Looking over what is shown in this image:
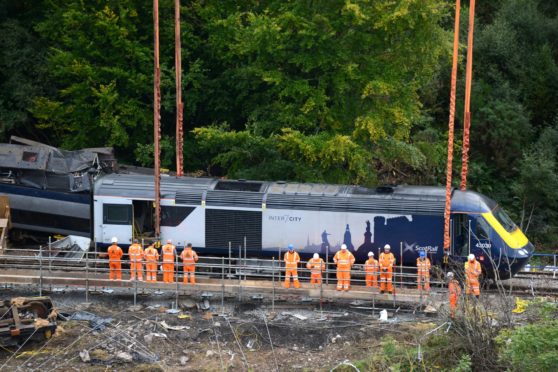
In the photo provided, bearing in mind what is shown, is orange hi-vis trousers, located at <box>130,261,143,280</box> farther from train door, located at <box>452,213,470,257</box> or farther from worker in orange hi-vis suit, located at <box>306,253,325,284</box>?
train door, located at <box>452,213,470,257</box>

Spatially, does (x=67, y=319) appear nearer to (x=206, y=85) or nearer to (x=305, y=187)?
(x=305, y=187)

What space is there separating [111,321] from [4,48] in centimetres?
1747

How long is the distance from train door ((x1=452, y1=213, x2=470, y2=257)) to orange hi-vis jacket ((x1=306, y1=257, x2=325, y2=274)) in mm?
4175

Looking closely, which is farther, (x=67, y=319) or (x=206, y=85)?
(x=206, y=85)

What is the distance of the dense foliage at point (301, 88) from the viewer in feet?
96.5

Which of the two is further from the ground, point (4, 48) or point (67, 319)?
point (4, 48)

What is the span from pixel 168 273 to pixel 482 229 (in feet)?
30.3

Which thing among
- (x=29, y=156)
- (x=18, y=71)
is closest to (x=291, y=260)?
(x=29, y=156)

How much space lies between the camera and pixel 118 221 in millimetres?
26031

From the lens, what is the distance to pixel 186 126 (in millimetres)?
36875

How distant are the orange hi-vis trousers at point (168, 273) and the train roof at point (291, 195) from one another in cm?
262

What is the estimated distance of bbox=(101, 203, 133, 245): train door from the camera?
25984 millimetres

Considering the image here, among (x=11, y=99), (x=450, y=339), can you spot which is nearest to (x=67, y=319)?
(x=450, y=339)

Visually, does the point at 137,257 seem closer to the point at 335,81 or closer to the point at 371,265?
the point at 371,265
